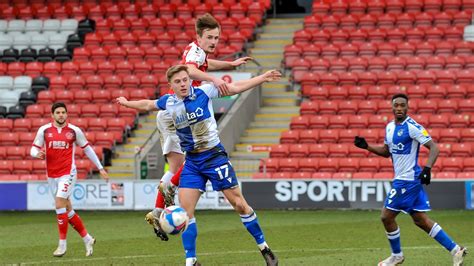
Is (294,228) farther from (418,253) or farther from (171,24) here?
(171,24)

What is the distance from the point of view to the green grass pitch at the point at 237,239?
561 inches

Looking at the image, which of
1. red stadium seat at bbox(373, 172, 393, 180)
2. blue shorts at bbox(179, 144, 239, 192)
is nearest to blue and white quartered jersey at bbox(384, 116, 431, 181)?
blue shorts at bbox(179, 144, 239, 192)

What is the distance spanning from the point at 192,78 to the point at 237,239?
5.98 meters

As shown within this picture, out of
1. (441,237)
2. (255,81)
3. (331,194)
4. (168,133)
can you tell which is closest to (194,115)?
(255,81)

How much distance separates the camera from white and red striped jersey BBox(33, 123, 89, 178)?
15.6m

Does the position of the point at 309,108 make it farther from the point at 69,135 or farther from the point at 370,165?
the point at 69,135

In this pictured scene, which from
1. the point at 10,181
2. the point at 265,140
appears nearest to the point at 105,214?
the point at 10,181

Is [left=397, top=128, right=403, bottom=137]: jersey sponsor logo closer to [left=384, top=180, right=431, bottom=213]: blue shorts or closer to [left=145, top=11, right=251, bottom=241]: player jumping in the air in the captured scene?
[left=384, top=180, right=431, bottom=213]: blue shorts

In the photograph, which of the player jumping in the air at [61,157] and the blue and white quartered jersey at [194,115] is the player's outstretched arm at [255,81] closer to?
the blue and white quartered jersey at [194,115]

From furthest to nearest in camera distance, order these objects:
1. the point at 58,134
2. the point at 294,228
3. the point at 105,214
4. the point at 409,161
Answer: the point at 105,214 < the point at 294,228 < the point at 58,134 < the point at 409,161

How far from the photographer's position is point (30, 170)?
26.6 metres

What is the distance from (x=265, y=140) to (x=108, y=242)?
33.7 feet

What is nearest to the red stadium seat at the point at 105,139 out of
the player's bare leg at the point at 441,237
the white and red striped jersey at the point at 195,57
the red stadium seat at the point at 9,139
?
the red stadium seat at the point at 9,139

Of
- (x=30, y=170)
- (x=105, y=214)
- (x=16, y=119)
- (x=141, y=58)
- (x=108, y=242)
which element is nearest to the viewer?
(x=108, y=242)
